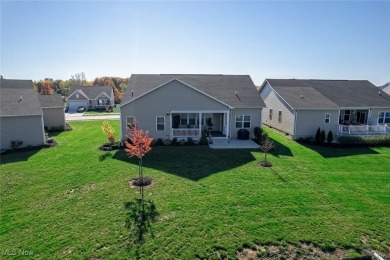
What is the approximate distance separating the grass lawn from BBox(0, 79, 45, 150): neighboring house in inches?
134

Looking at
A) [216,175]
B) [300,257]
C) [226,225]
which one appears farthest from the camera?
[216,175]

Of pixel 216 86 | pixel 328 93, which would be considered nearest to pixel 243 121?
pixel 216 86

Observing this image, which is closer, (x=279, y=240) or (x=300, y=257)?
(x=300, y=257)

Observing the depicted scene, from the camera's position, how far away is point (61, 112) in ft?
98.2

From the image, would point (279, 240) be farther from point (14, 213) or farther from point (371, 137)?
point (371, 137)

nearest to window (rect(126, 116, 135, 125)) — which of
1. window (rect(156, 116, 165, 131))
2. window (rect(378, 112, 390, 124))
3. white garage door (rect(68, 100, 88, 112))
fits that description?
window (rect(156, 116, 165, 131))

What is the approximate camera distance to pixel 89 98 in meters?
57.7

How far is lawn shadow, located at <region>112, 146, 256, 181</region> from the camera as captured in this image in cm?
1516

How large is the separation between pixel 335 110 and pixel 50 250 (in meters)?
26.0

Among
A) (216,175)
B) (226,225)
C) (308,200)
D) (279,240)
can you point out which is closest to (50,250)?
(226,225)

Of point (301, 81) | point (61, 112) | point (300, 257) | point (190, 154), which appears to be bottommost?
point (300, 257)

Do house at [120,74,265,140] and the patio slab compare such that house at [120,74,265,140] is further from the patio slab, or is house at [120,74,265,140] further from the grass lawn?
the grass lawn

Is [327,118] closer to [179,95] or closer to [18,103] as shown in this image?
[179,95]

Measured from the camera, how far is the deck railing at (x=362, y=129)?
80.8ft
